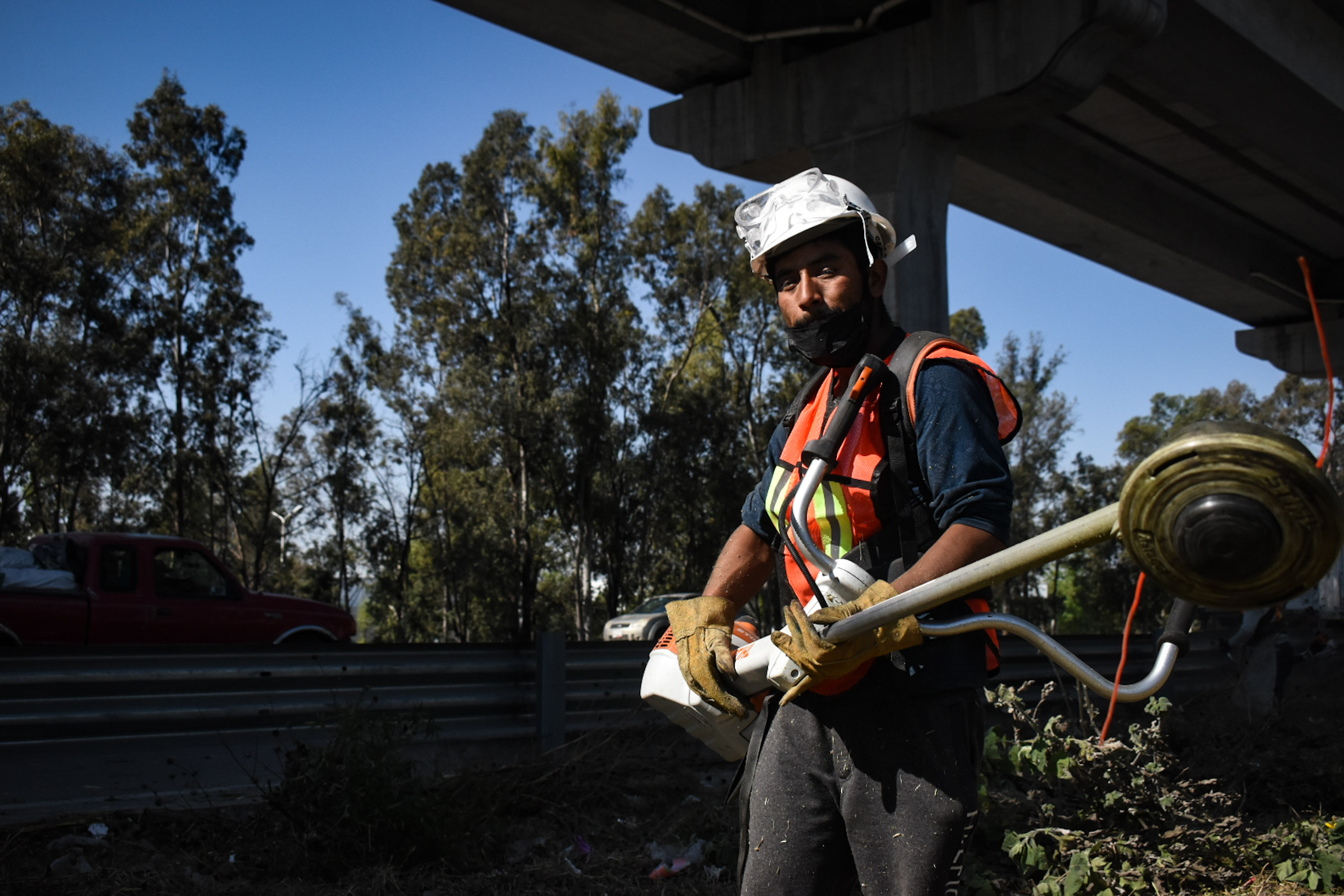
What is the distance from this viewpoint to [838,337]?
2.16 m

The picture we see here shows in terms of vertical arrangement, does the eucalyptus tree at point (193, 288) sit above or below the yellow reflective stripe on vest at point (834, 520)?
above

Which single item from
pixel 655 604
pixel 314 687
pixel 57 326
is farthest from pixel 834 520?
pixel 57 326

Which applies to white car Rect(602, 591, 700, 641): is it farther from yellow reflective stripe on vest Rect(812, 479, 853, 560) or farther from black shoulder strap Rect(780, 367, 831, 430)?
yellow reflective stripe on vest Rect(812, 479, 853, 560)

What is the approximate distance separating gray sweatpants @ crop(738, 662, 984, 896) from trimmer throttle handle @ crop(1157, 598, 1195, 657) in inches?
21.3

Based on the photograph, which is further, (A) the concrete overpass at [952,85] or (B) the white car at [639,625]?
(B) the white car at [639,625]

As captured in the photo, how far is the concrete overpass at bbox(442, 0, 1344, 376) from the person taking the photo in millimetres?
9500

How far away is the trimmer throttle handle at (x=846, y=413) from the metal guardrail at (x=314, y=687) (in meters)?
3.41

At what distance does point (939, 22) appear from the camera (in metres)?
9.84

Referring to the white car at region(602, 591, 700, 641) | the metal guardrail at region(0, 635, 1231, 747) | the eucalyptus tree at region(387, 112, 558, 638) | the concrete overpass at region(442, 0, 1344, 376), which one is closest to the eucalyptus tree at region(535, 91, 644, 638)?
the eucalyptus tree at region(387, 112, 558, 638)

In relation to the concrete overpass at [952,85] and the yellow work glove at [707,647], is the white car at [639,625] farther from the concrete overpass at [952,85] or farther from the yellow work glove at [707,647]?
the yellow work glove at [707,647]

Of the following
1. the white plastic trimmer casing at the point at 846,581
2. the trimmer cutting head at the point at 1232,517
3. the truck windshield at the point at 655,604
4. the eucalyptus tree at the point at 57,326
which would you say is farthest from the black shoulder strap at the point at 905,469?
the eucalyptus tree at the point at 57,326

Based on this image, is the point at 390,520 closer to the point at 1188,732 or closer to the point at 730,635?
the point at 1188,732

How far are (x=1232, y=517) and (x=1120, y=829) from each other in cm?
409

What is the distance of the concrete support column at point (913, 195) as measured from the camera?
10.1 m
